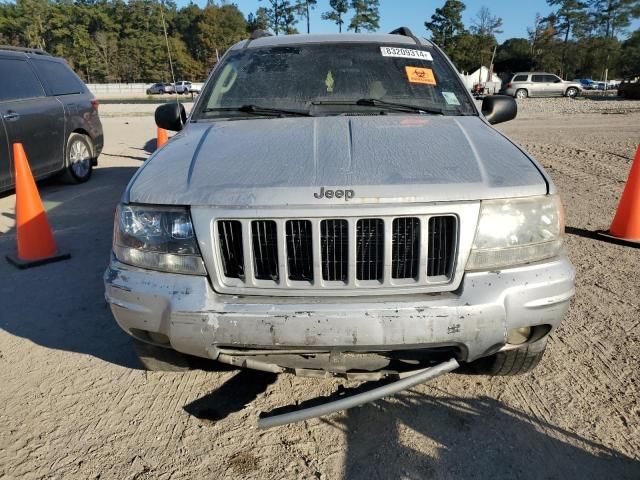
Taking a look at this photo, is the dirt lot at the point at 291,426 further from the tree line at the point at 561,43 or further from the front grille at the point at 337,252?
the tree line at the point at 561,43

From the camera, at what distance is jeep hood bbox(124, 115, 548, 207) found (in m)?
1.99

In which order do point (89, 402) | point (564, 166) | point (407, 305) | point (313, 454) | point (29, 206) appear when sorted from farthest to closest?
1. point (564, 166)
2. point (29, 206)
3. point (89, 402)
4. point (313, 454)
5. point (407, 305)

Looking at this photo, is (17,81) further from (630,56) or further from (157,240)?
(630,56)

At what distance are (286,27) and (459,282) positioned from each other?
288ft

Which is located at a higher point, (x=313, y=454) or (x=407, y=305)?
(x=407, y=305)

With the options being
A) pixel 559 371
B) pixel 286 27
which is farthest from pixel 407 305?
pixel 286 27

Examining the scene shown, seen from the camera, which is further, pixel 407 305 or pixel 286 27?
pixel 286 27

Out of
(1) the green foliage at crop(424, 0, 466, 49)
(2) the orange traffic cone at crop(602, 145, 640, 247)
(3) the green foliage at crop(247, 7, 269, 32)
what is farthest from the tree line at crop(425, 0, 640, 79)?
(2) the orange traffic cone at crop(602, 145, 640, 247)

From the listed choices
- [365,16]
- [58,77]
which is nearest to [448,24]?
[365,16]

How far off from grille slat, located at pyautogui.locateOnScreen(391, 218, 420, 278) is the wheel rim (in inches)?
269

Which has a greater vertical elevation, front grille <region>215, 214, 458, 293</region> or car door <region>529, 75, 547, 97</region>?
front grille <region>215, 214, 458, 293</region>

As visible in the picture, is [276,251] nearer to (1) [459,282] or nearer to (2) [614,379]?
(1) [459,282]

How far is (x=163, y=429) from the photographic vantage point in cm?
233

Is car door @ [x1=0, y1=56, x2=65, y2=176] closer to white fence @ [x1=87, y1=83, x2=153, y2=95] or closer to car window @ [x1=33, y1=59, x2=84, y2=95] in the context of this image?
car window @ [x1=33, y1=59, x2=84, y2=95]
